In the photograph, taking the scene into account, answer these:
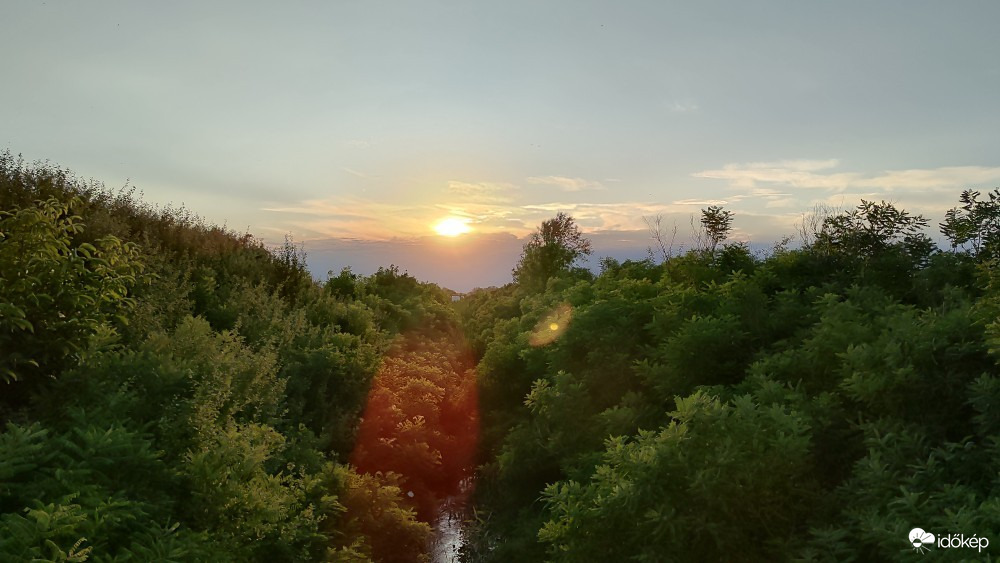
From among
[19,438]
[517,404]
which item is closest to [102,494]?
[19,438]

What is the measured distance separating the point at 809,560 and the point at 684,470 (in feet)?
7.21

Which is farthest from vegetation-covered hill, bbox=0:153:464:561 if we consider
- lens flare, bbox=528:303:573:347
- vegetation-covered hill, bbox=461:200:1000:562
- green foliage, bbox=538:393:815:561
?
lens flare, bbox=528:303:573:347

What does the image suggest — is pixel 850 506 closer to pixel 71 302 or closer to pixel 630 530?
pixel 630 530

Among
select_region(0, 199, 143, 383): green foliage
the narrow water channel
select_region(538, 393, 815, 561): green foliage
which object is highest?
select_region(0, 199, 143, 383): green foliage

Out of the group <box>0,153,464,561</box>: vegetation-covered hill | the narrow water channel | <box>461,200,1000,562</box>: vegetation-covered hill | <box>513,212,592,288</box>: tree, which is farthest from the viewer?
<box>513,212,592,288</box>: tree

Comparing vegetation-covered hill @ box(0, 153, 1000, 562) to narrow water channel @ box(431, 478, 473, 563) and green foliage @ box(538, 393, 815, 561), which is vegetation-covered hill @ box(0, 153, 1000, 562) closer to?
green foliage @ box(538, 393, 815, 561)

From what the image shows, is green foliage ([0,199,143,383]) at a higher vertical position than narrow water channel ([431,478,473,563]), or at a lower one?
higher

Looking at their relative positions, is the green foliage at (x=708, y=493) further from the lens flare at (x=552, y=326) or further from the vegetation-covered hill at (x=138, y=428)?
the lens flare at (x=552, y=326)

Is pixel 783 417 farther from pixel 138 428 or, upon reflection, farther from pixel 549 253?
pixel 549 253

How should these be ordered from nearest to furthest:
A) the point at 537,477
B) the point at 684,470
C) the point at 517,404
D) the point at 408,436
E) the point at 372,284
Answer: the point at 684,470 → the point at 537,477 → the point at 408,436 → the point at 517,404 → the point at 372,284

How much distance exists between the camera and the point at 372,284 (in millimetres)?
44344

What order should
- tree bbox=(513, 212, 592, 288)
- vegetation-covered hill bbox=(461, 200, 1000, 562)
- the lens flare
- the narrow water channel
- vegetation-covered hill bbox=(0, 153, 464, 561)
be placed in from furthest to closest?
tree bbox=(513, 212, 592, 288) < the narrow water channel < the lens flare < vegetation-covered hill bbox=(461, 200, 1000, 562) < vegetation-covered hill bbox=(0, 153, 464, 561)

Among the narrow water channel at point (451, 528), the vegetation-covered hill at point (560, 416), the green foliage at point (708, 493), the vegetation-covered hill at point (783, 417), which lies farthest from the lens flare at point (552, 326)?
the green foliage at point (708, 493)

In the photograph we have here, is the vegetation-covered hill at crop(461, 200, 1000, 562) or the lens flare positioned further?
the lens flare
